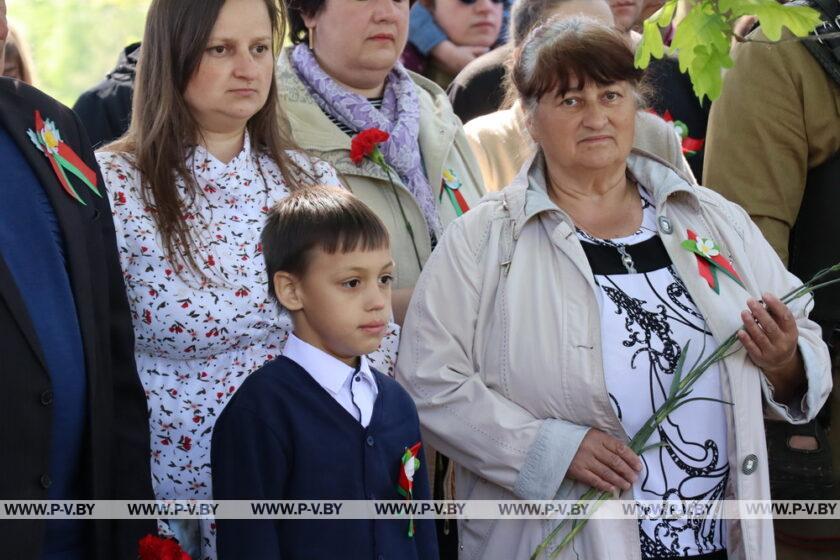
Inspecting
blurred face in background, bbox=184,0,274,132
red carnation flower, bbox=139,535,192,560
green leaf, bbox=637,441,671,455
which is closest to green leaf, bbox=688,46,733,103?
green leaf, bbox=637,441,671,455

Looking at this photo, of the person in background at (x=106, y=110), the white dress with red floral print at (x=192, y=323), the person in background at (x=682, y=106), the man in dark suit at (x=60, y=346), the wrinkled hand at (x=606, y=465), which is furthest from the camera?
the person in background at (x=682, y=106)

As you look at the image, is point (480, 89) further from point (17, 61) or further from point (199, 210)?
point (199, 210)

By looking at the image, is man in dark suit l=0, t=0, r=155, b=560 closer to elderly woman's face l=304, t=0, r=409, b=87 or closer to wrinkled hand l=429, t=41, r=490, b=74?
elderly woman's face l=304, t=0, r=409, b=87

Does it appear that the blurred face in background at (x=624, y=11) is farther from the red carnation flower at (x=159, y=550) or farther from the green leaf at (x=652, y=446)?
the red carnation flower at (x=159, y=550)

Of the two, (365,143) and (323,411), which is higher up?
(365,143)

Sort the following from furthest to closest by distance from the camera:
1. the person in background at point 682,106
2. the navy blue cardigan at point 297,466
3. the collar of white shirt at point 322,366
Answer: the person in background at point 682,106
the collar of white shirt at point 322,366
the navy blue cardigan at point 297,466

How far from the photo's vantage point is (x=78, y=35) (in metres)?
12.5

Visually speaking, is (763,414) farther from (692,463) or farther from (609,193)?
(609,193)

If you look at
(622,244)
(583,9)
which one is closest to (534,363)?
(622,244)

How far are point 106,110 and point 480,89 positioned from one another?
153 centimetres

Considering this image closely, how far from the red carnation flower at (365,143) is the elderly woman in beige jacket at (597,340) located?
0.45 m

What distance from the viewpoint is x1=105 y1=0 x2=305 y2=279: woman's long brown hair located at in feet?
11.4

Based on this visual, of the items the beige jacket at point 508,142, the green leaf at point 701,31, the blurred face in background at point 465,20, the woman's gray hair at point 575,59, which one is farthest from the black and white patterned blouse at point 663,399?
the blurred face in background at point 465,20

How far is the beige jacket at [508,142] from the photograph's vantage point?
14.4 feet
